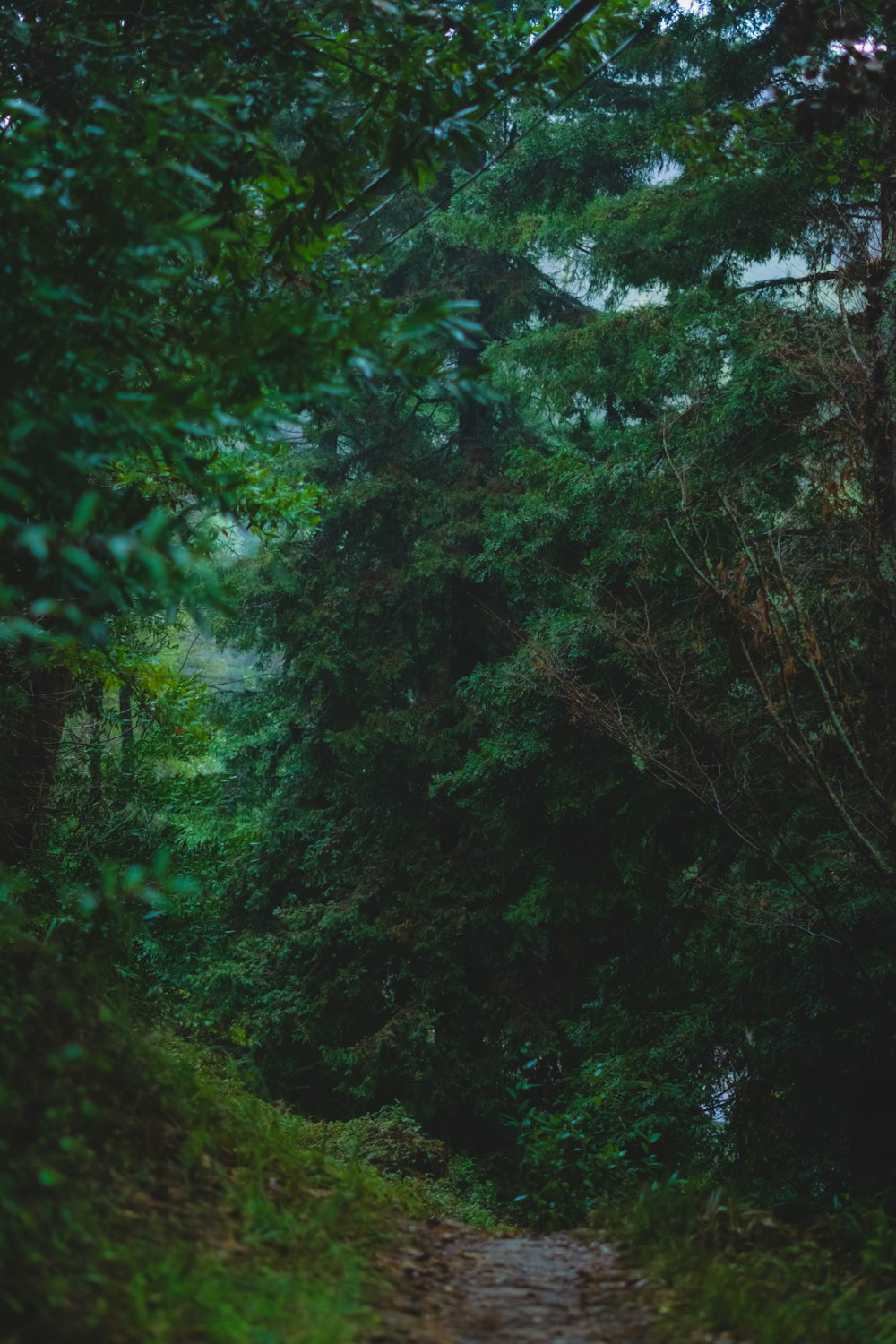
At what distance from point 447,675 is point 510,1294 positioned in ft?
34.4

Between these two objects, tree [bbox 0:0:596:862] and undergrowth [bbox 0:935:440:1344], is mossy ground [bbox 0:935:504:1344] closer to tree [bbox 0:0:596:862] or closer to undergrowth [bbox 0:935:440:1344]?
undergrowth [bbox 0:935:440:1344]

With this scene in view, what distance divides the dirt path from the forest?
1.6 inches

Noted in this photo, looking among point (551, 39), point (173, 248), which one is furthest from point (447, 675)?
point (173, 248)

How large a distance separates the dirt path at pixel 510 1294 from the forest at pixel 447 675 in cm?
4

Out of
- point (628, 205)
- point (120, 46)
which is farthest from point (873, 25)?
point (120, 46)

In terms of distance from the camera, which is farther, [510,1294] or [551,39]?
[551,39]

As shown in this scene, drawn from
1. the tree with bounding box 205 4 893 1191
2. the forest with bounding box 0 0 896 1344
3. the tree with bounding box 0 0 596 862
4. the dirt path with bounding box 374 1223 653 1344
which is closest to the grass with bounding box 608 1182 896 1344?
the forest with bounding box 0 0 896 1344

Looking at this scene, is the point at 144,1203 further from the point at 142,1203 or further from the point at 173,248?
the point at 173,248

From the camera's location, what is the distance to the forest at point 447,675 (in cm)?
328

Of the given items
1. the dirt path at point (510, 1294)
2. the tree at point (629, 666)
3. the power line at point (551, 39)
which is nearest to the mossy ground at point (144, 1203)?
the dirt path at point (510, 1294)

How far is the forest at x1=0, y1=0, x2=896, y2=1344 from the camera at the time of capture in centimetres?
328

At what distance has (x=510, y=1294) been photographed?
12.8 feet

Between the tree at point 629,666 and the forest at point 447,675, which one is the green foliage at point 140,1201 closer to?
the forest at point 447,675

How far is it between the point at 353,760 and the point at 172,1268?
1117cm
